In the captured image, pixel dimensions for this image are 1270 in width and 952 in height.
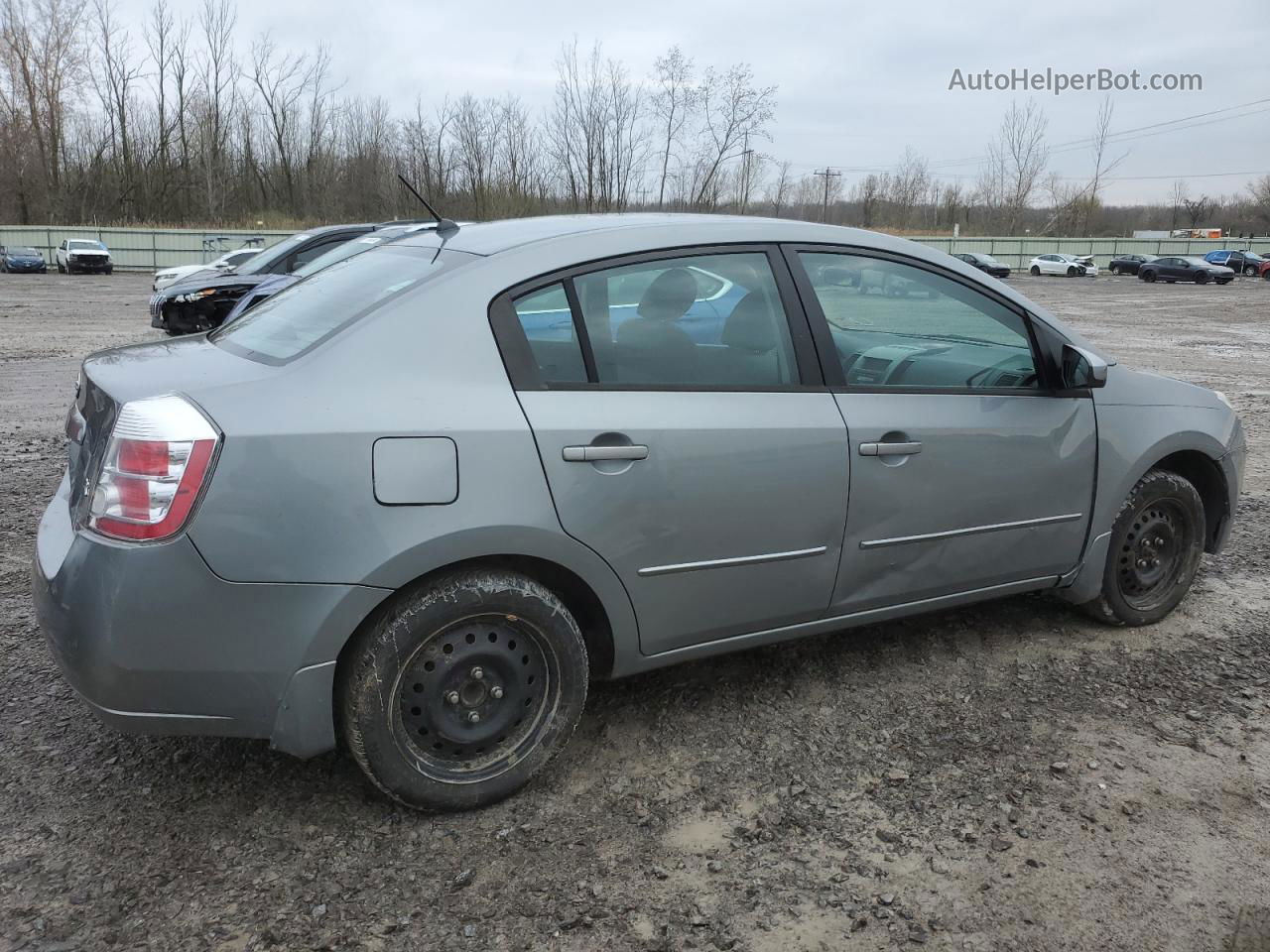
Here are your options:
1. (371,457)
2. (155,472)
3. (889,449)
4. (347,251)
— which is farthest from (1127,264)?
(155,472)

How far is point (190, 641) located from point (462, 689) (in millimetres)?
697

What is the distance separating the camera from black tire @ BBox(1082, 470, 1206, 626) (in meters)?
3.95

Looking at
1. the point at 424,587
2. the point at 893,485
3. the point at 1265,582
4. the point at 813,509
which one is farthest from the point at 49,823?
the point at 1265,582

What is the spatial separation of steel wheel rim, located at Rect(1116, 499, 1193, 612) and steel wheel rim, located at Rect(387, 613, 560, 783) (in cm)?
255

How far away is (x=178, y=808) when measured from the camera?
2.73 meters

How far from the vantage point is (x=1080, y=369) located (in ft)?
11.8

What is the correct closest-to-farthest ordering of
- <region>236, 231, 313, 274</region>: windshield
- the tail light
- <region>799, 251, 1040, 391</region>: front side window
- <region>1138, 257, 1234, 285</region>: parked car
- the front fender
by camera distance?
the tail light, <region>799, 251, 1040, 391</region>: front side window, the front fender, <region>236, 231, 313, 274</region>: windshield, <region>1138, 257, 1234, 285</region>: parked car

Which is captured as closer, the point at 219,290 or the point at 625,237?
the point at 625,237

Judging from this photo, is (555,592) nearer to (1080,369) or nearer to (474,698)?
(474,698)

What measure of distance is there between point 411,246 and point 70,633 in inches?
61.1

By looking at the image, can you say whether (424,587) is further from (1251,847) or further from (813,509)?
(1251,847)

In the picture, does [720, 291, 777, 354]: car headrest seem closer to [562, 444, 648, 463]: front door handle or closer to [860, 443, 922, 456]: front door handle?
[860, 443, 922, 456]: front door handle

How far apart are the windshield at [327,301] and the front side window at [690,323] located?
451 mm

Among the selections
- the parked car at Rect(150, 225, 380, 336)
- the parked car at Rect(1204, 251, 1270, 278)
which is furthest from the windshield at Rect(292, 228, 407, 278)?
the parked car at Rect(1204, 251, 1270, 278)
